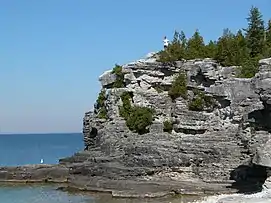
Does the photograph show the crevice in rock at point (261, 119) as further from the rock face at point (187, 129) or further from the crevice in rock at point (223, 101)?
the crevice in rock at point (223, 101)

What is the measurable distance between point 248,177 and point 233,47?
17168 mm

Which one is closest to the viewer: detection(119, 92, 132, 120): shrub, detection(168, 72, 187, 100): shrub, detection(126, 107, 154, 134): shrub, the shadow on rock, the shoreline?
the shadow on rock

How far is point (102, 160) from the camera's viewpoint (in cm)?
3866

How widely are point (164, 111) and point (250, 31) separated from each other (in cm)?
1261

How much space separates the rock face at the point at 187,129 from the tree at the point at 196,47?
2050 mm

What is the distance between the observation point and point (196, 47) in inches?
1956

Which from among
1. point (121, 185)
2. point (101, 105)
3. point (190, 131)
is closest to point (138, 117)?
point (190, 131)

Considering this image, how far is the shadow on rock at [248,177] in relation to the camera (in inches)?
1215

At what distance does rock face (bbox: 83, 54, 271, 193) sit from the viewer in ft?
109

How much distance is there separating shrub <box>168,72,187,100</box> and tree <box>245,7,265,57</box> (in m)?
7.63

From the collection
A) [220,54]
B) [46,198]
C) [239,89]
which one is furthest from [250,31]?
[46,198]

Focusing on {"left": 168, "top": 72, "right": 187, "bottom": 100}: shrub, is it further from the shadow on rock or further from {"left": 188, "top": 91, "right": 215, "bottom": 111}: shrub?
the shadow on rock

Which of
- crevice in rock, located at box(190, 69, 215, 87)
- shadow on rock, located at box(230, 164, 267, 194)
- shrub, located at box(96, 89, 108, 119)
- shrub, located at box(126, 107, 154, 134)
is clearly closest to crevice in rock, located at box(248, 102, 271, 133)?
shadow on rock, located at box(230, 164, 267, 194)

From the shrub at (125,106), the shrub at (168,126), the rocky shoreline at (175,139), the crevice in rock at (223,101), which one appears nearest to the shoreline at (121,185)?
the rocky shoreline at (175,139)
